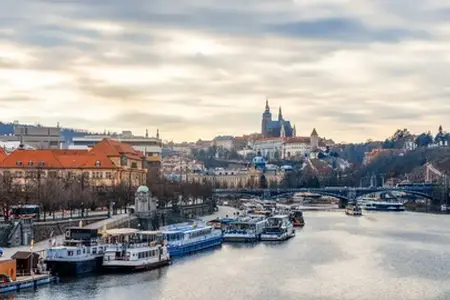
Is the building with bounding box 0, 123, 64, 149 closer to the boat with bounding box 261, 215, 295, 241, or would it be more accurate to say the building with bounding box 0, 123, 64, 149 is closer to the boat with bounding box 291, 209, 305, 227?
the boat with bounding box 291, 209, 305, 227

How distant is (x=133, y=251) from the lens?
1549 inches

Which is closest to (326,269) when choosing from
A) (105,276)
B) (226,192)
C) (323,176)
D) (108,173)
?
(105,276)

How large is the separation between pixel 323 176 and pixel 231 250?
347 ft

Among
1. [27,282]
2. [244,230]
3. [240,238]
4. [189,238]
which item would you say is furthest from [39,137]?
[27,282]

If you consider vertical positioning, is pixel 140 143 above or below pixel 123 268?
above

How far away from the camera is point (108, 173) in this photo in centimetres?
6919

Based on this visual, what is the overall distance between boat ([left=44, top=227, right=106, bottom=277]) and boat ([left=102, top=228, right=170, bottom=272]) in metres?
0.49

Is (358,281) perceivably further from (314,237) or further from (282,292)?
(314,237)

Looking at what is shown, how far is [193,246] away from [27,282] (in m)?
16.0

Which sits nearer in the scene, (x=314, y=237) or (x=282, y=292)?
(x=282, y=292)

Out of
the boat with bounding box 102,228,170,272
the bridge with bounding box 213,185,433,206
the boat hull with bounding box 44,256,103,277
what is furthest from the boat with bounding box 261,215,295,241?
the bridge with bounding box 213,185,433,206

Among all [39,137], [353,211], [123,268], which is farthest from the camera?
[39,137]

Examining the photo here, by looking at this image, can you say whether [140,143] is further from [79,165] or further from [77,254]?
[77,254]

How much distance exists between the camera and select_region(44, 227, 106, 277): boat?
119ft
